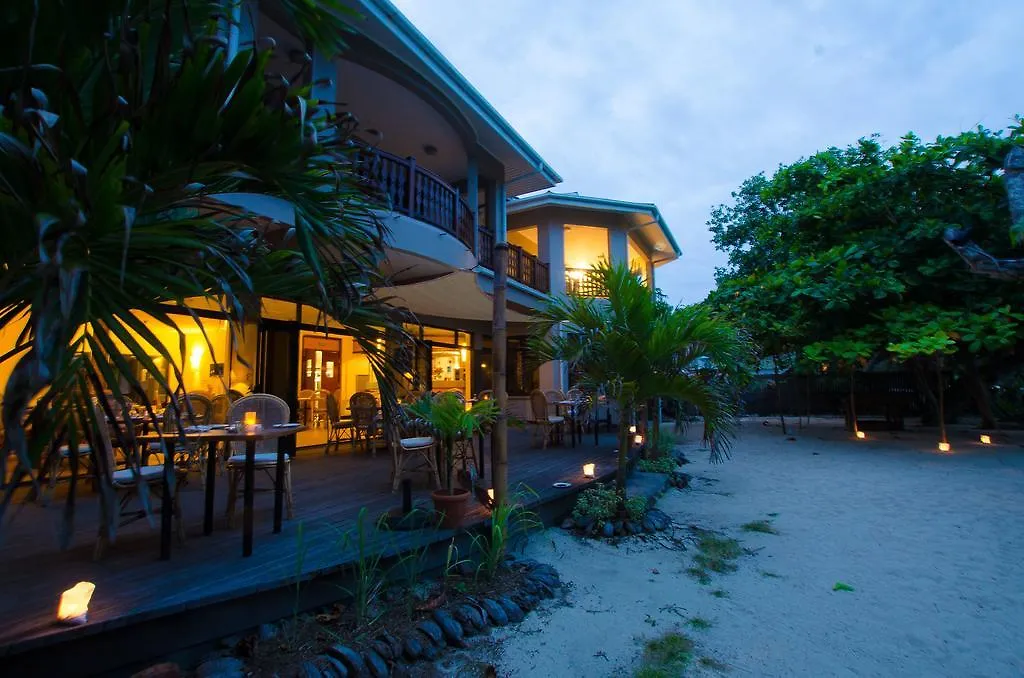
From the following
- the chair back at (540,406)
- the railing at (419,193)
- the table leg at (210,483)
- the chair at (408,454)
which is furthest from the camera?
the chair back at (540,406)

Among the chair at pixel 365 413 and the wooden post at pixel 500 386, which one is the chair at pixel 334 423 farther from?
the wooden post at pixel 500 386

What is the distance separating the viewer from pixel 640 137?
85938mm

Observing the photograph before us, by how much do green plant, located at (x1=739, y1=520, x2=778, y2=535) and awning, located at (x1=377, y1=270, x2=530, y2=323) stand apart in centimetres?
314

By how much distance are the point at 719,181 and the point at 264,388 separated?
12479 cm

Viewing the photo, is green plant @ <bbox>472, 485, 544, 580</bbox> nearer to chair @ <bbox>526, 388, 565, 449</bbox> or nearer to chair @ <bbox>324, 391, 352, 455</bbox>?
chair @ <bbox>526, 388, 565, 449</bbox>

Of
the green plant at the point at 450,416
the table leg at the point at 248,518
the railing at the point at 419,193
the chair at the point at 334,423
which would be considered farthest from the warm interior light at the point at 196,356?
the table leg at the point at 248,518

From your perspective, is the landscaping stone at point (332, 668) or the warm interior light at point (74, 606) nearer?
the warm interior light at point (74, 606)

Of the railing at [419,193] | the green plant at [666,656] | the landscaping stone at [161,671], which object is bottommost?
the green plant at [666,656]

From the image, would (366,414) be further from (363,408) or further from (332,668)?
(332,668)

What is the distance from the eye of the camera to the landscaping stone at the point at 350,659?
2.33 m

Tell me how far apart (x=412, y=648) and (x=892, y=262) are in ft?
38.8

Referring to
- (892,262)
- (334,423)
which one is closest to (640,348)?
(334,423)

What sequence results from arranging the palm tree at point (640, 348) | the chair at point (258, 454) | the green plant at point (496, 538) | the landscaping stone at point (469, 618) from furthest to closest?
the palm tree at point (640, 348), the chair at point (258, 454), the green plant at point (496, 538), the landscaping stone at point (469, 618)

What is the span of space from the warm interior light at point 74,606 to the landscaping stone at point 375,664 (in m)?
1.21
